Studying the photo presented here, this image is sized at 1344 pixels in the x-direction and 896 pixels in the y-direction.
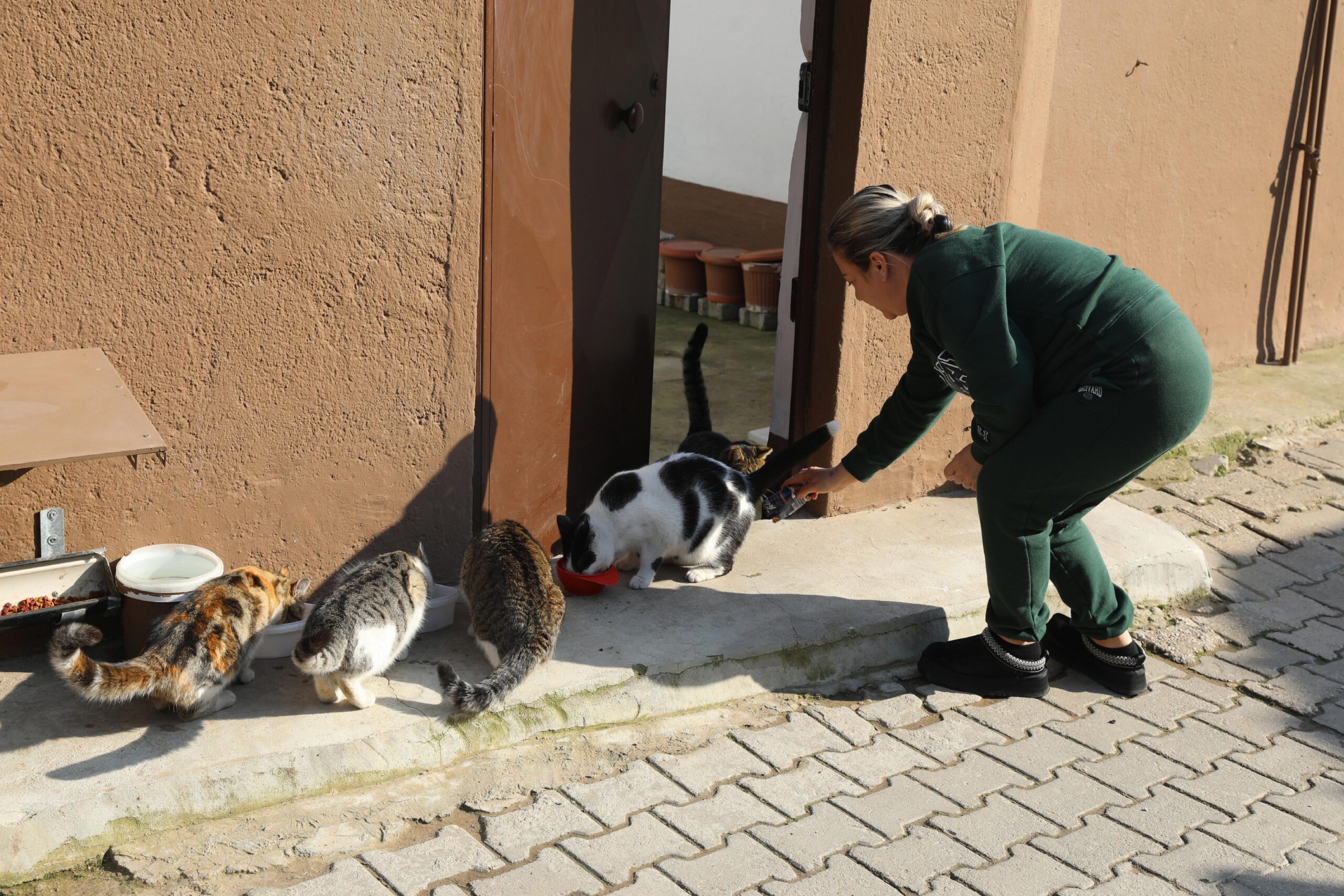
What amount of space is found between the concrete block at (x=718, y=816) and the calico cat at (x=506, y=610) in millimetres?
590

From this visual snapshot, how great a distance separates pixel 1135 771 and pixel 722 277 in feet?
23.1

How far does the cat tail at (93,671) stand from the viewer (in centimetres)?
284

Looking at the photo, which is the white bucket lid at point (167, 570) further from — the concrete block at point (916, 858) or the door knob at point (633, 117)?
the door knob at point (633, 117)

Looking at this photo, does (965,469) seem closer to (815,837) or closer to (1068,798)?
(1068,798)

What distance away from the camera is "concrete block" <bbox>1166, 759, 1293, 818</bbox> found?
3422mm

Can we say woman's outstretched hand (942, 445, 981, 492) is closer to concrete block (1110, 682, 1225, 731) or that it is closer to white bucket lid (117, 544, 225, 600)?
concrete block (1110, 682, 1225, 731)

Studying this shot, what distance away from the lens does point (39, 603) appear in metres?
3.45

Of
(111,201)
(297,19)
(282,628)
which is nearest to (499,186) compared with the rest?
(297,19)

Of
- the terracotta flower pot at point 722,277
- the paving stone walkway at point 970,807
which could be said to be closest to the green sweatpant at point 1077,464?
the paving stone walkway at point 970,807

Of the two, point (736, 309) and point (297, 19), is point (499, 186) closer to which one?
point (297, 19)

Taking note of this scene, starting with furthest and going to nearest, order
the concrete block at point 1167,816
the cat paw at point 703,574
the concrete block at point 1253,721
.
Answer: the cat paw at point 703,574, the concrete block at point 1253,721, the concrete block at point 1167,816

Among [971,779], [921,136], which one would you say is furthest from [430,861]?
[921,136]

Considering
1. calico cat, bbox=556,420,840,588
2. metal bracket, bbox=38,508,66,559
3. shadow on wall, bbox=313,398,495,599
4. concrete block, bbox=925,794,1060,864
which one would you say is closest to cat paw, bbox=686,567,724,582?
calico cat, bbox=556,420,840,588

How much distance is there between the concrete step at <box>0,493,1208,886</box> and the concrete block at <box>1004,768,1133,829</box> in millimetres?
836
